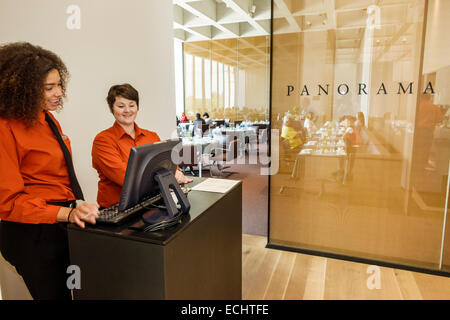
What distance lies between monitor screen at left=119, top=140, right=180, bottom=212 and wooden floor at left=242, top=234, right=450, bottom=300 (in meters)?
1.73

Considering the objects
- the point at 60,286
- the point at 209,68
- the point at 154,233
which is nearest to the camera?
the point at 154,233

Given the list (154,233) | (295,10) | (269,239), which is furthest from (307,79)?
(154,233)

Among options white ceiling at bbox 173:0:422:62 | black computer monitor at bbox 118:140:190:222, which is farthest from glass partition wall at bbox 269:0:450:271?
black computer monitor at bbox 118:140:190:222

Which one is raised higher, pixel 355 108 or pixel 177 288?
pixel 355 108

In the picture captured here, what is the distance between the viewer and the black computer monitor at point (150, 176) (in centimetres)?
→ 127

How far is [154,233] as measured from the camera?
129cm

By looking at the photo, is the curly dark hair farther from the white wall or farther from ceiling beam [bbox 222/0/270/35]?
ceiling beam [bbox 222/0/270/35]

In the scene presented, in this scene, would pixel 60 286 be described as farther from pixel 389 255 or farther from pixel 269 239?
pixel 389 255

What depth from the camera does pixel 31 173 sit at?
144 centimetres

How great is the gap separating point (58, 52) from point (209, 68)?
10.2 metres

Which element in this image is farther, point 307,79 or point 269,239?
point 269,239

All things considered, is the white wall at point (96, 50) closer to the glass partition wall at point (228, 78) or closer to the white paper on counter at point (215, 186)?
the white paper on counter at point (215, 186)

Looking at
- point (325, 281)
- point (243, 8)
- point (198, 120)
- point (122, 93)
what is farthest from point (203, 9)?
point (325, 281)
